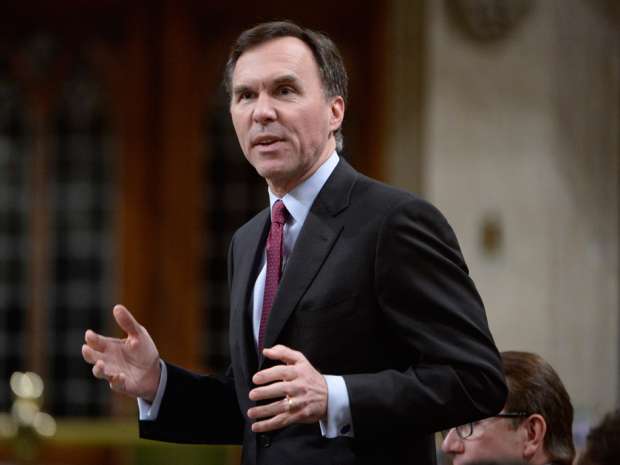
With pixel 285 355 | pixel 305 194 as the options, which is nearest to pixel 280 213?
pixel 305 194

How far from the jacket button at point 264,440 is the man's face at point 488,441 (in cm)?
50

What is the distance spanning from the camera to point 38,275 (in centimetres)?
763

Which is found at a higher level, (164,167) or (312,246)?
(164,167)

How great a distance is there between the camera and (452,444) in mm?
2641

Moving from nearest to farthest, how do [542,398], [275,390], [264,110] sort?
[275,390], [264,110], [542,398]

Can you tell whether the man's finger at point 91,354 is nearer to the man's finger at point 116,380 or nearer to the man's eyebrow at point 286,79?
the man's finger at point 116,380

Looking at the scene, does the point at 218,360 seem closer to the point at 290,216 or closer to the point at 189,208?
the point at 189,208

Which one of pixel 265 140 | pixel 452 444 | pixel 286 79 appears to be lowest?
pixel 452 444

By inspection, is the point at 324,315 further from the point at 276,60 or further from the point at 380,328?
the point at 276,60

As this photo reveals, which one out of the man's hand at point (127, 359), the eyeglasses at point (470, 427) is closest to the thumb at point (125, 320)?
the man's hand at point (127, 359)

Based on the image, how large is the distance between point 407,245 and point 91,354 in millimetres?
623

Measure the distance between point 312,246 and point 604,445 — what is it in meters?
0.62

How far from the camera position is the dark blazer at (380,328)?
2.11 metres

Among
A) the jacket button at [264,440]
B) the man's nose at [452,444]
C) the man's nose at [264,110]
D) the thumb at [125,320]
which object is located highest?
the man's nose at [264,110]
